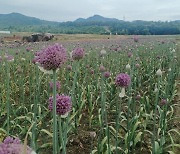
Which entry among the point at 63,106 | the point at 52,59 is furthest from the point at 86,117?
the point at 52,59

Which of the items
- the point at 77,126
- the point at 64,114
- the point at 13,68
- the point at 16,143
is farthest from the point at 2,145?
the point at 13,68

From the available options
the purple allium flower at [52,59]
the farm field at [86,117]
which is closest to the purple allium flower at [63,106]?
the farm field at [86,117]

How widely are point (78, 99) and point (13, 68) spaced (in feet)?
14.4

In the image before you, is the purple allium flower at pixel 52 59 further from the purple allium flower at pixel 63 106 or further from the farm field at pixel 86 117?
the purple allium flower at pixel 63 106

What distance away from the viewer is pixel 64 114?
255 cm

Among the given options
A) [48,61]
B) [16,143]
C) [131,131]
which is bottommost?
[131,131]

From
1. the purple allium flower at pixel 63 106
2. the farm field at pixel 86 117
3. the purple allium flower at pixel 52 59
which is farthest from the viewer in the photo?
the farm field at pixel 86 117

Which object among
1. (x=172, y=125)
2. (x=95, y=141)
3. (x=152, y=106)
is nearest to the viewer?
(x=95, y=141)

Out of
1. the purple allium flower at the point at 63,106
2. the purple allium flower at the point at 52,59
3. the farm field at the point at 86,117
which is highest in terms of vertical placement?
the purple allium flower at the point at 52,59

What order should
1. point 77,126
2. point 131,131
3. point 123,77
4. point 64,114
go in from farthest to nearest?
point 77,126
point 131,131
point 123,77
point 64,114

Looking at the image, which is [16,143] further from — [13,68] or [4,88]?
[13,68]

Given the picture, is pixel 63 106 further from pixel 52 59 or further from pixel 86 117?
pixel 86 117

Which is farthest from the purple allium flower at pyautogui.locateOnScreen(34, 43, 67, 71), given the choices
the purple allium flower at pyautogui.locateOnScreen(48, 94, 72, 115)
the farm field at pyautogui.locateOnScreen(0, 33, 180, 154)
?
the purple allium flower at pyautogui.locateOnScreen(48, 94, 72, 115)

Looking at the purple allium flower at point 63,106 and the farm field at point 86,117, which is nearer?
the purple allium flower at point 63,106
